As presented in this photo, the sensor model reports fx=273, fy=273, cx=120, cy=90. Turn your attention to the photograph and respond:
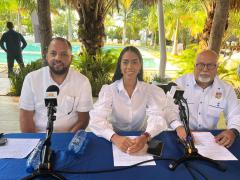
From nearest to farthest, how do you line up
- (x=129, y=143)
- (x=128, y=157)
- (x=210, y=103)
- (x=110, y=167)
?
(x=110, y=167)
(x=128, y=157)
(x=129, y=143)
(x=210, y=103)

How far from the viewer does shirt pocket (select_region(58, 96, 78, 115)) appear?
253 centimetres

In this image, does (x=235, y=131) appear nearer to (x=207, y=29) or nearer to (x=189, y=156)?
(x=189, y=156)

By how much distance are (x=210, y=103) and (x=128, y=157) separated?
1.13m

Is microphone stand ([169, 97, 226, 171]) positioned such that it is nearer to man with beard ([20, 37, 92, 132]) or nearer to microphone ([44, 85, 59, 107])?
microphone ([44, 85, 59, 107])

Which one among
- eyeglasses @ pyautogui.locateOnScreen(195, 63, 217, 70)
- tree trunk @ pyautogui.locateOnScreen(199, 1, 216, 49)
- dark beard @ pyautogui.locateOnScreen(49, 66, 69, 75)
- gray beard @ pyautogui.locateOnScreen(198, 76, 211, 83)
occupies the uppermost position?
tree trunk @ pyautogui.locateOnScreen(199, 1, 216, 49)

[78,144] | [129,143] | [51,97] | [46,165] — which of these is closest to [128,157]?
[129,143]

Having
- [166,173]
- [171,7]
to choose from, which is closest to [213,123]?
[166,173]

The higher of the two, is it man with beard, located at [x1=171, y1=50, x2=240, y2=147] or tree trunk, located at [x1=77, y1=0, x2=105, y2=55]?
tree trunk, located at [x1=77, y1=0, x2=105, y2=55]

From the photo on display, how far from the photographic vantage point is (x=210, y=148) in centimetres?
187

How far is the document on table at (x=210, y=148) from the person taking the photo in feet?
5.72

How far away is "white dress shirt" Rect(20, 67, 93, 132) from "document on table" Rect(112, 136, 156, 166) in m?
0.88

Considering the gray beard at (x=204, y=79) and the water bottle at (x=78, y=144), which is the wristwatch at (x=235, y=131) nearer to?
the gray beard at (x=204, y=79)

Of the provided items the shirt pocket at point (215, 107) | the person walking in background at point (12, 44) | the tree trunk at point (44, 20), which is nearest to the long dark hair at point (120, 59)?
the shirt pocket at point (215, 107)

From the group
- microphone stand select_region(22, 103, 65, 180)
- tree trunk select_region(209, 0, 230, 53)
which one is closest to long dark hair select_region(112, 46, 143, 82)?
microphone stand select_region(22, 103, 65, 180)
